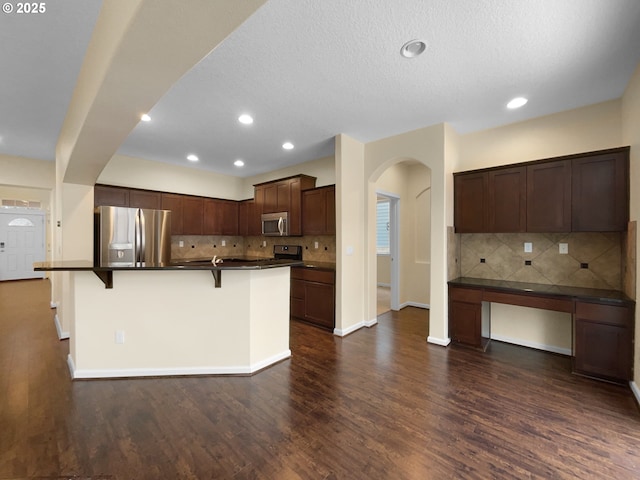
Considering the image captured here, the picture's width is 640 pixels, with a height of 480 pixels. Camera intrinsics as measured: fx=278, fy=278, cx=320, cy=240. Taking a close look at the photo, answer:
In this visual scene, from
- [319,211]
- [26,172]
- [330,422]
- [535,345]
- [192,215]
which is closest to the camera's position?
[330,422]

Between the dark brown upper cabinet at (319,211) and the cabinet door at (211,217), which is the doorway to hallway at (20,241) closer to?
the cabinet door at (211,217)

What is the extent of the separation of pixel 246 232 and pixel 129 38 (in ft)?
17.1

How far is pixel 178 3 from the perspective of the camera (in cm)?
108

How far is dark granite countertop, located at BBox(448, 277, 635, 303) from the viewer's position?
8.75ft

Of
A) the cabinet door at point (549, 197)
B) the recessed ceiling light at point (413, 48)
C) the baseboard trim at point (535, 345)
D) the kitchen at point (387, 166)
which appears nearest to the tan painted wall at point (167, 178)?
the kitchen at point (387, 166)

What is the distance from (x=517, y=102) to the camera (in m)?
2.97

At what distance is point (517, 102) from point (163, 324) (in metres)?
4.35

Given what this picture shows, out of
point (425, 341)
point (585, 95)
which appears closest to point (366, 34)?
point (585, 95)

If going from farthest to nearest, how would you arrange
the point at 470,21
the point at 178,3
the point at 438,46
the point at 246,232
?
the point at 246,232 → the point at 438,46 → the point at 470,21 → the point at 178,3

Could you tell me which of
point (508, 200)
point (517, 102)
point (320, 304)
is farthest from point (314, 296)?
point (517, 102)

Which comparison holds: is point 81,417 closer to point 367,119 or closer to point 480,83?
point 367,119

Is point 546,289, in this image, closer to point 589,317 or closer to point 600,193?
point 589,317

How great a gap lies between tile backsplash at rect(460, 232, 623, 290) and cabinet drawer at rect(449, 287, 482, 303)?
545 mm

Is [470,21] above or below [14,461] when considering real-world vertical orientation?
above
